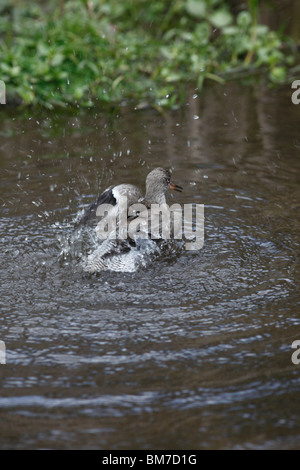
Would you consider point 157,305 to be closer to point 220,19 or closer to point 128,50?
point 128,50

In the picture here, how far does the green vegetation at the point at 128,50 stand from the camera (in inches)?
380

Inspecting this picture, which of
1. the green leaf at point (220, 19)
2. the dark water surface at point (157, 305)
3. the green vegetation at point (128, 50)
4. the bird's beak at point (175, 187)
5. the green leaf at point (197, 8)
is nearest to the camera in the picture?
the dark water surface at point (157, 305)

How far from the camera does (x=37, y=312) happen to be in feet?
16.0

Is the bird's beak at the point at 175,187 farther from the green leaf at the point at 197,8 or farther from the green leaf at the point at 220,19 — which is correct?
the green leaf at the point at 197,8

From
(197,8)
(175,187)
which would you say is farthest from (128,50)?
(175,187)

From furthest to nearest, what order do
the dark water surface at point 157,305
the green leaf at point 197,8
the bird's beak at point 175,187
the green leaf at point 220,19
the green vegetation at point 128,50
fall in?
the green leaf at point 197,8 < the green leaf at point 220,19 < the green vegetation at point 128,50 < the bird's beak at point 175,187 < the dark water surface at point 157,305

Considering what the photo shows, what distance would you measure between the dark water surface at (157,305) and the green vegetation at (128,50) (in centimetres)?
126

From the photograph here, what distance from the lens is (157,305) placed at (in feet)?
16.1

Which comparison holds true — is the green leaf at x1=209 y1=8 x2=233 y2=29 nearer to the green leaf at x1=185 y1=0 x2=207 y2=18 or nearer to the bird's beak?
the green leaf at x1=185 y1=0 x2=207 y2=18

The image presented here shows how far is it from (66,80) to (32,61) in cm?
55

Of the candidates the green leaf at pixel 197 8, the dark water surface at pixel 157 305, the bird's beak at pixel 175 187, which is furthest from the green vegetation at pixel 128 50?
the bird's beak at pixel 175 187

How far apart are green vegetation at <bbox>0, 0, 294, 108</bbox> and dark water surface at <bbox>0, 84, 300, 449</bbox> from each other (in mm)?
1265

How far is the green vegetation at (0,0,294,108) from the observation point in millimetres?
9656

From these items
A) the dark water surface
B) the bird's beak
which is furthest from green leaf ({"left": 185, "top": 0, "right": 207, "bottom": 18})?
the bird's beak
